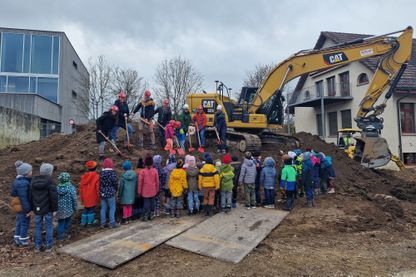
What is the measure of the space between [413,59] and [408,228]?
21115 mm

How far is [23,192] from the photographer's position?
602cm

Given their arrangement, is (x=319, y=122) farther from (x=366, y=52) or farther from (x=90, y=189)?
(x=90, y=189)

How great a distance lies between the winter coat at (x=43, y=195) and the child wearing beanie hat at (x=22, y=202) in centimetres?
11

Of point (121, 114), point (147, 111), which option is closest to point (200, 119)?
point (147, 111)

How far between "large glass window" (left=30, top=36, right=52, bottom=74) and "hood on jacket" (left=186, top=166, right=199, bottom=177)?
95.5 feet

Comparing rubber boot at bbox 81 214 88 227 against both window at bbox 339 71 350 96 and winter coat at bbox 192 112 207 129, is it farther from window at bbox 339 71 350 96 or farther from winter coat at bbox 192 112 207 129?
window at bbox 339 71 350 96

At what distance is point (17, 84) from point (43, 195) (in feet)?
97.9

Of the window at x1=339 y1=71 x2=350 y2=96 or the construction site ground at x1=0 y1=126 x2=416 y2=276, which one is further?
the window at x1=339 y1=71 x2=350 y2=96

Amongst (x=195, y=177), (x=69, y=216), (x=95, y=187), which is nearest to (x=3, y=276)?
(x=69, y=216)

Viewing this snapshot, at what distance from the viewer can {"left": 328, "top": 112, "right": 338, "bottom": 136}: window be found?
88.5 ft

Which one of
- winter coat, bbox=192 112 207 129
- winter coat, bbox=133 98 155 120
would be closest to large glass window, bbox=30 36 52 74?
winter coat, bbox=133 98 155 120

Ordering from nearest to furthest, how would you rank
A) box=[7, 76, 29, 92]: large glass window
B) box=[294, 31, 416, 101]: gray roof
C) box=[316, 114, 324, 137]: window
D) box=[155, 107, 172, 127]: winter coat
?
box=[155, 107, 172, 127]: winter coat < box=[294, 31, 416, 101]: gray roof < box=[316, 114, 324, 137]: window < box=[7, 76, 29, 92]: large glass window

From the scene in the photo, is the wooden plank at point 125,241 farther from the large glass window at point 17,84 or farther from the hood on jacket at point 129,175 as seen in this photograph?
the large glass window at point 17,84

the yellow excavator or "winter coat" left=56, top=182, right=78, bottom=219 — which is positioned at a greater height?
the yellow excavator
